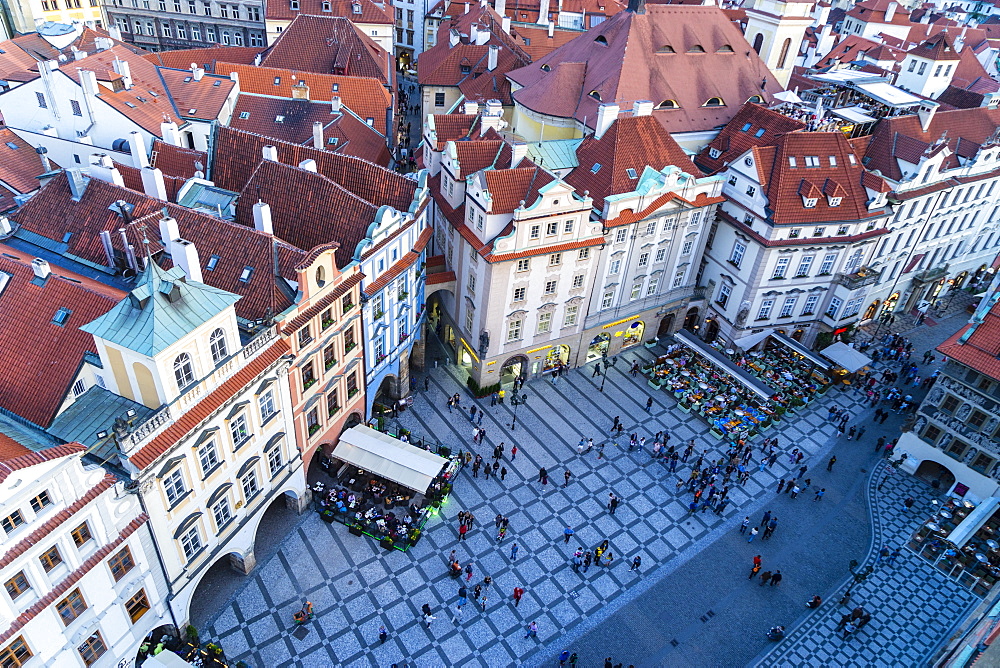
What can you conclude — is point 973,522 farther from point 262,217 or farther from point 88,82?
point 88,82

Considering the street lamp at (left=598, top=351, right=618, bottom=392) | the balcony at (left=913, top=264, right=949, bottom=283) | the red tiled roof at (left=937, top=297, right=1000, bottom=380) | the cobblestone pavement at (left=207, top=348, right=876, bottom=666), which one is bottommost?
the cobblestone pavement at (left=207, top=348, right=876, bottom=666)

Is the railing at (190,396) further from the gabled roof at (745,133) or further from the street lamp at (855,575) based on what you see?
the gabled roof at (745,133)

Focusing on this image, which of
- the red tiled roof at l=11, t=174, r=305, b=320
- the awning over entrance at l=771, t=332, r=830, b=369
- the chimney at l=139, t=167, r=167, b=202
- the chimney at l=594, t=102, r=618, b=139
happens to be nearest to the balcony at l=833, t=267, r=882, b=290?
the awning over entrance at l=771, t=332, r=830, b=369

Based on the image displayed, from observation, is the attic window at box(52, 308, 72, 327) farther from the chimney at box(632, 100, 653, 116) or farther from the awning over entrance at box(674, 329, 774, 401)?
the awning over entrance at box(674, 329, 774, 401)

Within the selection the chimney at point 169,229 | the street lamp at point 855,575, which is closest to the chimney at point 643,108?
the street lamp at point 855,575

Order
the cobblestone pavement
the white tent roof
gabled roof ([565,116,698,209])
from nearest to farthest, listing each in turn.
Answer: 1. the cobblestone pavement
2. the white tent roof
3. gabled roof ([565,116,698,209])

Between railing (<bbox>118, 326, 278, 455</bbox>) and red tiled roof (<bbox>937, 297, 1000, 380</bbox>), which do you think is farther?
red tiled roof (<bbox>937, 297, 1000, 380</bbox>)
